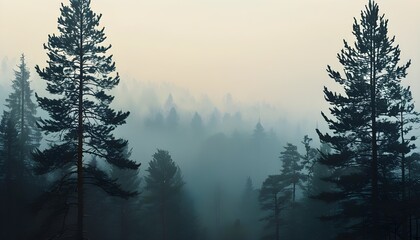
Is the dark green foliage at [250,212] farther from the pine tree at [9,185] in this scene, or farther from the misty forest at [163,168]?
the pine tree at [9,185]

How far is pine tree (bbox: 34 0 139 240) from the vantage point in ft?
61.7

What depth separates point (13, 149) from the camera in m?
43.0

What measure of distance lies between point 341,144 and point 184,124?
151 m

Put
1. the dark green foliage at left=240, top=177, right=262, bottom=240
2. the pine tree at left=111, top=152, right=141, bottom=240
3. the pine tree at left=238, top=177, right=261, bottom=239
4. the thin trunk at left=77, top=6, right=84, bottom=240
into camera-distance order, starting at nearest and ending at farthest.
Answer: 1. the thin trunk at left=77, top=6, right=84, bottom=240
2. the pine tree at left=111, top=152, right=141, bottom=240
3. the dark green foliage at left=240, top=177, right=262, bottom=240
4. the pine tree at left=238, top=177, right=261, bottom=239

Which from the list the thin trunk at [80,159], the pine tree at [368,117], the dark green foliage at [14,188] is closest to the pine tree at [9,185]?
the dark green foliage at [14,188]

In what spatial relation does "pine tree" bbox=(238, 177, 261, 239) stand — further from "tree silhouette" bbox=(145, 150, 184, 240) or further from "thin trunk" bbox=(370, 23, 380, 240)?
"thin trunk" bbox=(370, 23, 380, 240)

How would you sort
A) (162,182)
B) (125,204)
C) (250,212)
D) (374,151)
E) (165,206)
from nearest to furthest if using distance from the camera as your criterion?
(374,151) < (125,204) < (162,182) < (165,206) < (250,212)

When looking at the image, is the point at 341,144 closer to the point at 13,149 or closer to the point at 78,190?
the point at 78,190

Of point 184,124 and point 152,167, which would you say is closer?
point 152,167

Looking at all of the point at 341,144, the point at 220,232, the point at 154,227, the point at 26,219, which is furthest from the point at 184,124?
the point at 341,144

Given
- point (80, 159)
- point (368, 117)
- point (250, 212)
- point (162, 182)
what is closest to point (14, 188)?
point (162, 182)

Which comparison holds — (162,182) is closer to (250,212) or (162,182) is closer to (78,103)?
(78,103)

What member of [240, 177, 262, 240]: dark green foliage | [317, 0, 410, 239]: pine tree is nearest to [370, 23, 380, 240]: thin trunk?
[317, 0, 410, 239]: pine tree

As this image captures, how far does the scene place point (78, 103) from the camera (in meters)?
19.2
